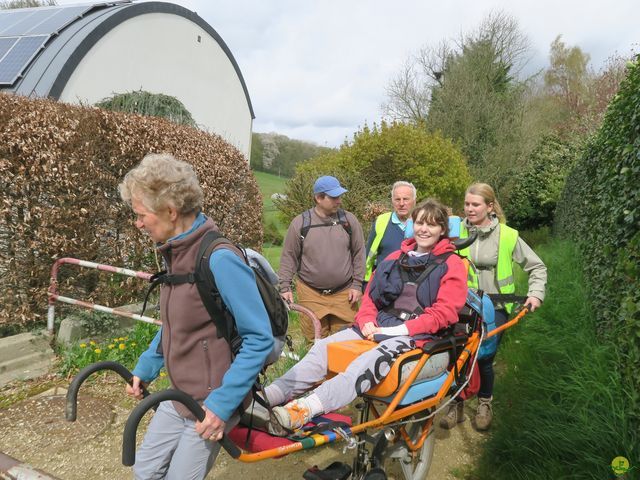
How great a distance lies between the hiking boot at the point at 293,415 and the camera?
7.16 ft

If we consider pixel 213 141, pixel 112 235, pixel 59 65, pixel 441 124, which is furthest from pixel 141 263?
pixel 441 124

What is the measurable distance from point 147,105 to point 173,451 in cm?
1143

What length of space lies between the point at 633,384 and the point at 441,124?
24745 mm

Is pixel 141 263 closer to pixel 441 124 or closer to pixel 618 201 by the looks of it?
pixel 618 201

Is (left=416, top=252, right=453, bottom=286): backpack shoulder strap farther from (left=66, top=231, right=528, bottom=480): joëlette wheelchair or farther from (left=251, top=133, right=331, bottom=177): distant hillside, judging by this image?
(left=251, top=133, right=331, bottom=177): distant hillside

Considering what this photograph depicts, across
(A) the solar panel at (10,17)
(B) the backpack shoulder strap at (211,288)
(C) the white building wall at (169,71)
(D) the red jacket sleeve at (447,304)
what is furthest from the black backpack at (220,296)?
(A) the solar panel at (10,17)

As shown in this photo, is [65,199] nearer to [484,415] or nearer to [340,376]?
[340,376]

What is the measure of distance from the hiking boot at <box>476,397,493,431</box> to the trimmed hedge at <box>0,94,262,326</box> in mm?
4257

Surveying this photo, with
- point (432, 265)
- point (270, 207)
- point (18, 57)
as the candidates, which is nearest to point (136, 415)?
point (432, 265)

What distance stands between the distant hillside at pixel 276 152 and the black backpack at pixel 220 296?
37239mm

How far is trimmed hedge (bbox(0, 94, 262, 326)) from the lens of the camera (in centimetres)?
484

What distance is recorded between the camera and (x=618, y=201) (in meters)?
3.82

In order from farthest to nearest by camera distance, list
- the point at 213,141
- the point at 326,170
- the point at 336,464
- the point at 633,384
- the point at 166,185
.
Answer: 1. the point at 326,170
2. the point at 213,141
3. the point at 633,384
4. the point at 336,464
5. the point at 166,185

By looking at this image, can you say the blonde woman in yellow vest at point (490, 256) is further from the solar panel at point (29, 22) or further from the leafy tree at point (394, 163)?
the solar panel at point (29, 22)
